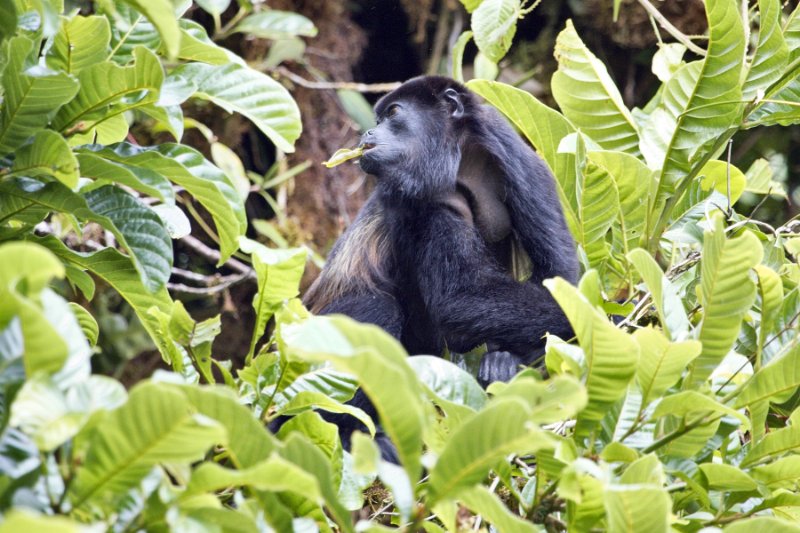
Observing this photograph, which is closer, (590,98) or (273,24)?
(590,98)

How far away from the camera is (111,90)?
4.34 ft

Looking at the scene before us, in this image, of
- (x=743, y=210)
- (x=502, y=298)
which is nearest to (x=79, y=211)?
(x=502, y=298)

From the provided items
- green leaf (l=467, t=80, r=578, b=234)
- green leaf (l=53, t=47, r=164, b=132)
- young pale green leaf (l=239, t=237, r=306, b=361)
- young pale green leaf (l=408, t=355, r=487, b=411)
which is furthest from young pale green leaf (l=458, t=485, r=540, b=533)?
green leaf (l=467, t=80, r=578, b=234)

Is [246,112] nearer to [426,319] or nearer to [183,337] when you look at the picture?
[183,337]

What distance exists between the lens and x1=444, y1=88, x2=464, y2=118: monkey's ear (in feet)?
10.1

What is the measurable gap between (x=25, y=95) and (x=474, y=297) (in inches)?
65.6

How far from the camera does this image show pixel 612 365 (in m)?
1.10

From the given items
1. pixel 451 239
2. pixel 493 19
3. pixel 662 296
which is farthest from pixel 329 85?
pixel 662 296

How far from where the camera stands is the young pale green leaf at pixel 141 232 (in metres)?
1.38

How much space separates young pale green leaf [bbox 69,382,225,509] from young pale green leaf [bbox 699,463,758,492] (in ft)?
2.26

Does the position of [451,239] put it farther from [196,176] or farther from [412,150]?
[196,176]

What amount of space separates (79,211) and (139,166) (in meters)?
0.11

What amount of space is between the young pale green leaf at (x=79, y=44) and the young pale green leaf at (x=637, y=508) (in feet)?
3.06

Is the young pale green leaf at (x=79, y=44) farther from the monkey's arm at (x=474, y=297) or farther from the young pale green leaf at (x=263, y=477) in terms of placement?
the monkey's arm at (x=474, y=297)
